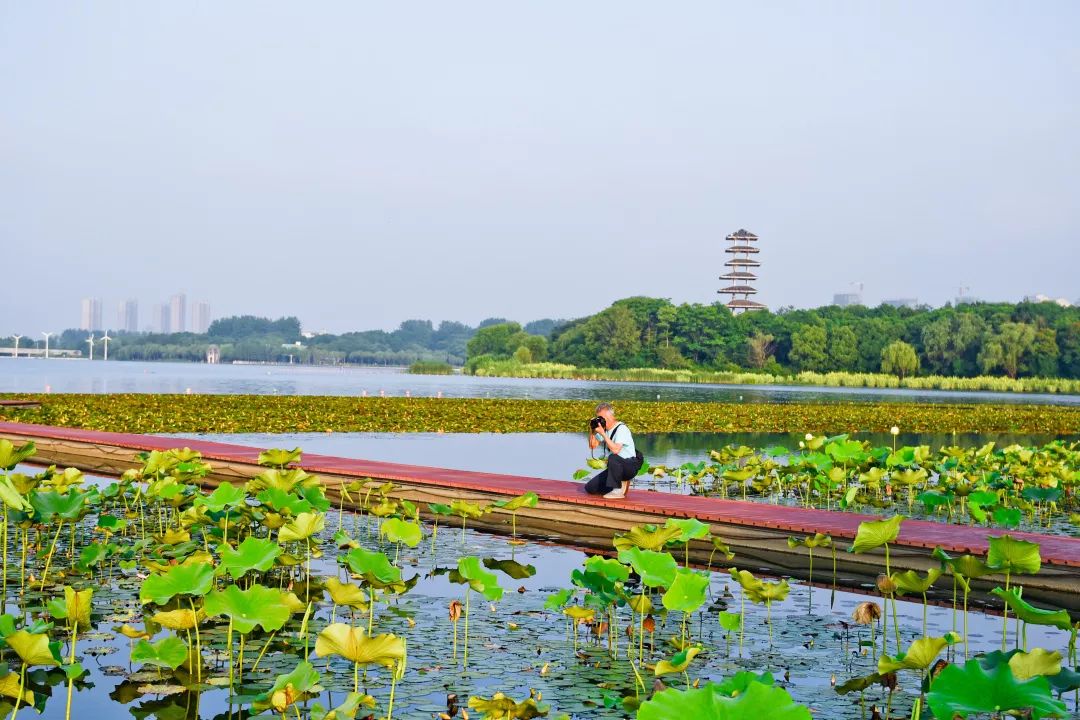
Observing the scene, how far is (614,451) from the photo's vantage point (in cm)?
916

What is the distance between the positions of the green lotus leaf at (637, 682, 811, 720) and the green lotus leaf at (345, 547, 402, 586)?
280cm

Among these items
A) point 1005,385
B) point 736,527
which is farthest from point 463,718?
point 1005,385

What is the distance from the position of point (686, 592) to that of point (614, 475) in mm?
4504

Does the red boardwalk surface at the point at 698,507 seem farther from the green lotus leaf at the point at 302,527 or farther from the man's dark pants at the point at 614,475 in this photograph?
the green lotus leaf at the point at 302,527

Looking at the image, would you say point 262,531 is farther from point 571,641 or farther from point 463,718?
point 463,718

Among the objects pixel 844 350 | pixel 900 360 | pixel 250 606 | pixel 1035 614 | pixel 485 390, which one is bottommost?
pixel 485 390

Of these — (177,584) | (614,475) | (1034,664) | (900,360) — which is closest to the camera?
(1034,664)

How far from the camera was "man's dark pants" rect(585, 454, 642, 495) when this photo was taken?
9211 mm

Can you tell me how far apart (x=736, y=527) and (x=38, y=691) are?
17.2 ft

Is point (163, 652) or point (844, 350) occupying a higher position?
point (844, 350)

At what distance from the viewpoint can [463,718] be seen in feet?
14.8

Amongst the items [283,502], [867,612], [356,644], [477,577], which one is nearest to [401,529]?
[477,577]

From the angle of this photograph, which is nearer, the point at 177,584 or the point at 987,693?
the point at 987,693

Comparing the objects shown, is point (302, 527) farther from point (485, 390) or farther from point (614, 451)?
point (485, 390)
